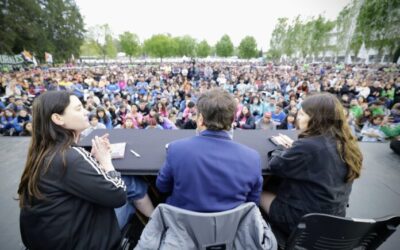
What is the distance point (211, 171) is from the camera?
1.22m

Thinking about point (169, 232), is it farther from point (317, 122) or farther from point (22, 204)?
point (317, 122)

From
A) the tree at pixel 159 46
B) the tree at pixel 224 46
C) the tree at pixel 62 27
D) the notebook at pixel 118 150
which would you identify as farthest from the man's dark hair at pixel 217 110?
the tree at pixel 224 46

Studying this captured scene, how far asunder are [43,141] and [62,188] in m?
0.33

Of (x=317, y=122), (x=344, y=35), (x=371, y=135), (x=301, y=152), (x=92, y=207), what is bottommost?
(x=371, y=135)

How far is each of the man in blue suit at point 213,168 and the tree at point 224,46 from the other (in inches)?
2559

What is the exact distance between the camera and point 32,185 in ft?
3.93

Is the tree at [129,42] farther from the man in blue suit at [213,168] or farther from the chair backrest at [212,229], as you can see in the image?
the chair backrest at [212,229]

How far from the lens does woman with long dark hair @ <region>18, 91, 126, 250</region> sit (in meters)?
1.20

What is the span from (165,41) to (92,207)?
60.1m

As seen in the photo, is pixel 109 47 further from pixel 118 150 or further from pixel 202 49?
pixel 118 150

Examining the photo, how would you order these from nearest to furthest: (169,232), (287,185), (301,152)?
(169,232), (301,152), (287,185)

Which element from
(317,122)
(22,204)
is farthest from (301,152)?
(22,204)

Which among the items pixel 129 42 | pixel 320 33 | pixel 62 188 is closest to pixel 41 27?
pixel 129 42

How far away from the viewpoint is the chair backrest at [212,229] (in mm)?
1045
